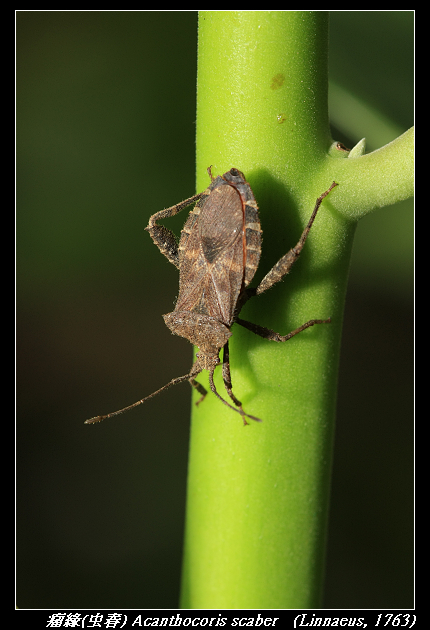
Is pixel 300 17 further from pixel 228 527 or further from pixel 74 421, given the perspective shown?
pixel 74 421

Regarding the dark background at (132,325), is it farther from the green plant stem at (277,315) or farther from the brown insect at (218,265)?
the green plant stem at (277,315)

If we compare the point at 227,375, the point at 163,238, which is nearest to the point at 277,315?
the point at 227,375

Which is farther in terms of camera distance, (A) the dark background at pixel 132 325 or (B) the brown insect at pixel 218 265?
(A) the dark background at pixel 132 325

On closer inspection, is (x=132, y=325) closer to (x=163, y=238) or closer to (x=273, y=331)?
(x=163, y=238)

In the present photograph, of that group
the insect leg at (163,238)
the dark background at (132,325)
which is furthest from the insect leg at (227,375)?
the dark background at (132,325)

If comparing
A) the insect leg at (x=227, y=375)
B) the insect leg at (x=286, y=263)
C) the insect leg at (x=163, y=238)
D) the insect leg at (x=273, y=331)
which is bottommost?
the insect leg at (x=227, y=375)

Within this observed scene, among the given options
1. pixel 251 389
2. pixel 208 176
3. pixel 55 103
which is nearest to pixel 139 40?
pixel 55 103

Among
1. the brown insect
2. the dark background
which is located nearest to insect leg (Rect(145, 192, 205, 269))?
the brown insect
